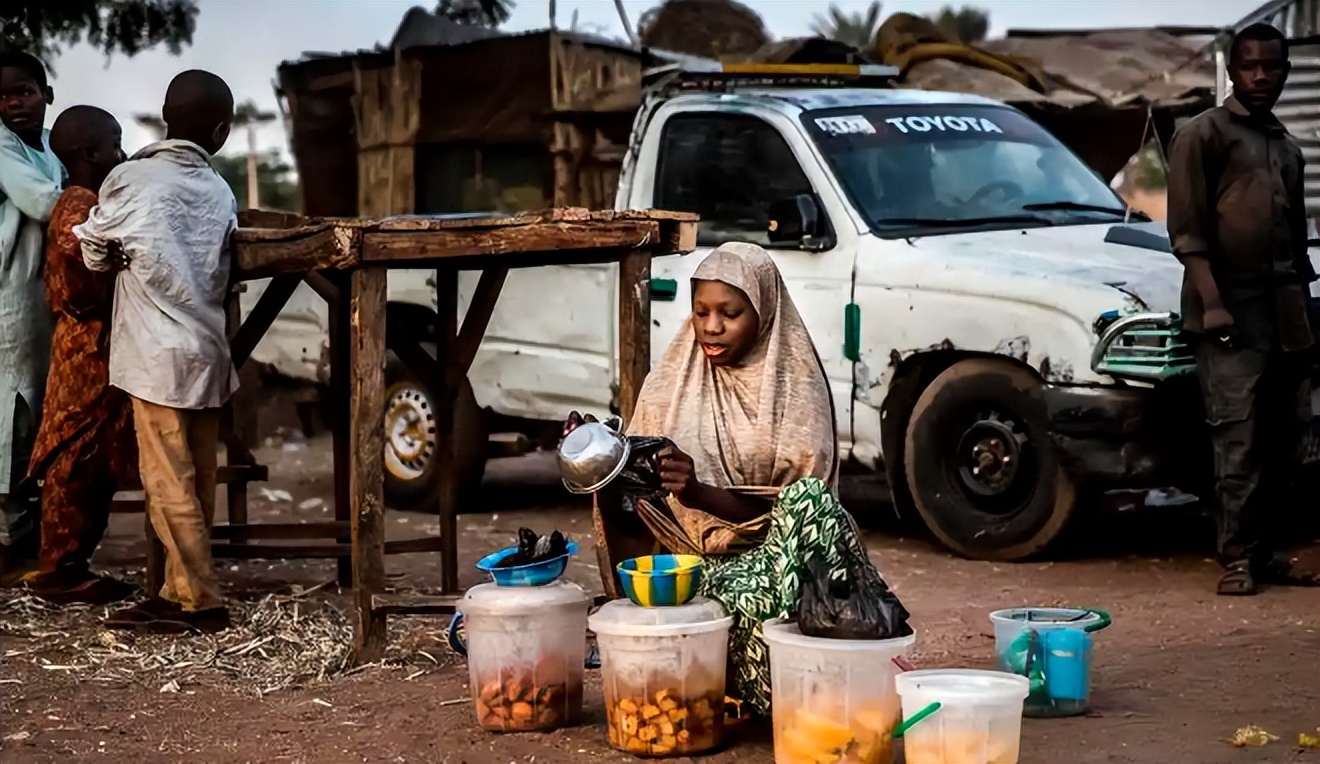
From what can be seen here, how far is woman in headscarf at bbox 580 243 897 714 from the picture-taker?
179 inches

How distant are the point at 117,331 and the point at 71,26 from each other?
5.34 meters

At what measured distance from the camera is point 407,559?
8.18 m

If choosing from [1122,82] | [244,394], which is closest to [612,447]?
[244,394]

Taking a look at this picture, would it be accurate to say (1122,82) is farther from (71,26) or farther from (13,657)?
(13,657)

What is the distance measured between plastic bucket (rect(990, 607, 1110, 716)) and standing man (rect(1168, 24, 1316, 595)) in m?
2.06

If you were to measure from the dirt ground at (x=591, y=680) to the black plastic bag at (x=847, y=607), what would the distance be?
0.51m

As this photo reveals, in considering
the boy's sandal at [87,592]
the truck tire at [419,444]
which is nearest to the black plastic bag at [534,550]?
the boy's sandal at [87,592]

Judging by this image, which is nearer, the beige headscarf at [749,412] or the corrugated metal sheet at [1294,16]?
the beige headscarf at [749,412]

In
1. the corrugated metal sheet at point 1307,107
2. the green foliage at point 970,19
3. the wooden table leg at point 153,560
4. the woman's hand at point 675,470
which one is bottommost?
the wooden table leg at point 153,560

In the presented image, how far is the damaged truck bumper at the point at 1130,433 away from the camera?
6.94m

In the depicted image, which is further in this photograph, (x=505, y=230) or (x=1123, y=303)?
(x=1123, y=303)

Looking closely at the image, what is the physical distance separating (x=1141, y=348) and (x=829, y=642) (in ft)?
10.6

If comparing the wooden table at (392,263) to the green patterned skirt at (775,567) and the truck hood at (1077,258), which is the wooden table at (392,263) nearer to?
the green patterned skirt at (775,567)

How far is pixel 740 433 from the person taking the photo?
15.7 ft
